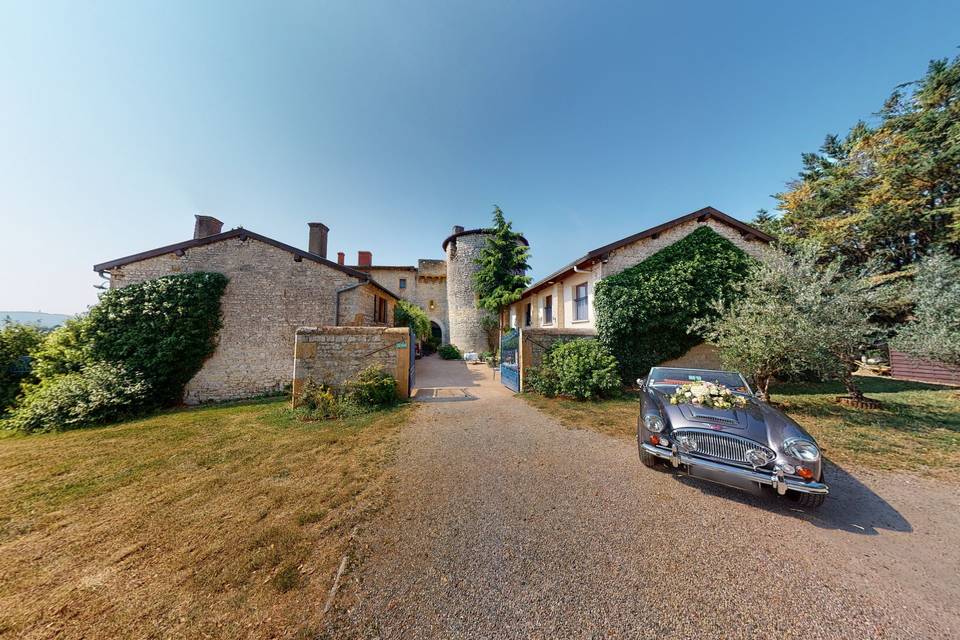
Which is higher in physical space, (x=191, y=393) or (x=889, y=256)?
(x=889, y=256)

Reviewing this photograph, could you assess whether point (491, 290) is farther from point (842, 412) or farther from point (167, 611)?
point (167, 611)

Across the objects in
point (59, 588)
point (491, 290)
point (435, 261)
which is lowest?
point (59, 588)

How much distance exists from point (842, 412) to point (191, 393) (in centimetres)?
1975

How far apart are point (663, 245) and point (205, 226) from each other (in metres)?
18.9

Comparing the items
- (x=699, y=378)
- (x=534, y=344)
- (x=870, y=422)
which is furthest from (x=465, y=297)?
(x=870, y=422)

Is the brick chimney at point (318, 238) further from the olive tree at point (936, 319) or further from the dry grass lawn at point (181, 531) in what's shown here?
the olive tree at point (936, 319)

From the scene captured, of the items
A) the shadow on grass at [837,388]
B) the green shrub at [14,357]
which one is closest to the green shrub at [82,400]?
the green shrub at [14,357]

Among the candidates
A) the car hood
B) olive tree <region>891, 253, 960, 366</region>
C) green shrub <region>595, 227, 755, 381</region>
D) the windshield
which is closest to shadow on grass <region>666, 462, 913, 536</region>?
the car hood

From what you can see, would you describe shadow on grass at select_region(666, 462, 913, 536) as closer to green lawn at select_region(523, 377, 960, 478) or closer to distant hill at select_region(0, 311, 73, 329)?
green lawn at select_region(523, 377, 960, 478)

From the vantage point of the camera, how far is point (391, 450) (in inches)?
192

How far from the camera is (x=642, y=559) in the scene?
8.35 feet

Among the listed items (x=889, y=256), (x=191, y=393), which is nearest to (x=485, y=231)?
(x=191, y=393)

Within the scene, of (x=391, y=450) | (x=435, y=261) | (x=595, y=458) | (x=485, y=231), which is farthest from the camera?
(x=435, y=261)

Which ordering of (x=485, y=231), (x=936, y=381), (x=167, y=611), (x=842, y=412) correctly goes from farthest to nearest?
(x=485, y=231) → (x=936, y=381) → (x=842, y=412) → (x=167, y=611)
